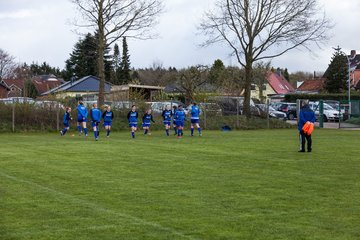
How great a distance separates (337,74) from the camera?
8375cm

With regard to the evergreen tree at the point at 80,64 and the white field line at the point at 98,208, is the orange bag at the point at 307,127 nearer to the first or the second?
the white field line at the point at 98,208

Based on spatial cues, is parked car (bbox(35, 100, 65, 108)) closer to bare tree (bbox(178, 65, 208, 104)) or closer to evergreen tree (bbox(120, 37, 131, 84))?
bare tree (bbox(178, 65, 208, 104))

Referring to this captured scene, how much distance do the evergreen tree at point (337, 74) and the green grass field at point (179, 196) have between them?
66.0 m

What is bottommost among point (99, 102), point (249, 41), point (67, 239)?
point (67, 239)

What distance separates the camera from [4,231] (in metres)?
8.09

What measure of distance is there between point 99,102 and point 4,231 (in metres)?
32.8

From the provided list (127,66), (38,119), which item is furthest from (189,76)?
(127,66)

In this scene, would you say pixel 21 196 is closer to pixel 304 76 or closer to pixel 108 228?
pixel 108 228

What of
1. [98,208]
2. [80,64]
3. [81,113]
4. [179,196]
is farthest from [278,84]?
[98,208]

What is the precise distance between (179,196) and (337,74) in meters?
76.5

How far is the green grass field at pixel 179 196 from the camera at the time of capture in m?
8.20

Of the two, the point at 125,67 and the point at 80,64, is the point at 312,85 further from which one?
the point at 80,64

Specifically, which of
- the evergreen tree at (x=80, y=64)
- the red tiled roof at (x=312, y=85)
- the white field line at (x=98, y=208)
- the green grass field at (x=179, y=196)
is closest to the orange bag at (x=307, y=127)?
the green grass field at (x=179, y=196)

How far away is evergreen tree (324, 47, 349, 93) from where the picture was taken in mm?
82125
